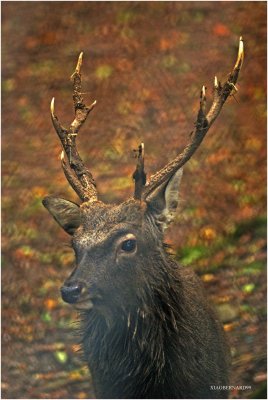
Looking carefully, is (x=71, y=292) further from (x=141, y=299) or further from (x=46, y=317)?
(x=46, y=317)

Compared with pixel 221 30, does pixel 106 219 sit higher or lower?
lower

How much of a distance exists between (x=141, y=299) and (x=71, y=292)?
65cm

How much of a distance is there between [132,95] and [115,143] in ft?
3.63

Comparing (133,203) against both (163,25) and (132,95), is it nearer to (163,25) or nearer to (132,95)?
(132,95)

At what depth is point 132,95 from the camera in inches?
517

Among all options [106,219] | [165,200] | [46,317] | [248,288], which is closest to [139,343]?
[106,219]

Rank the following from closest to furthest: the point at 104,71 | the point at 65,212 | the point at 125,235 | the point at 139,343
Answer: the point at 125,235 < the point at 139,343 < the point at 65,212 < the point at 104,71

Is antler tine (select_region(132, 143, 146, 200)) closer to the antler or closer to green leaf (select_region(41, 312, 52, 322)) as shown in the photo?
the antler

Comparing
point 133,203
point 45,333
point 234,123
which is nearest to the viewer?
point 133,203

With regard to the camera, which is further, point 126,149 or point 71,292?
point 126,149

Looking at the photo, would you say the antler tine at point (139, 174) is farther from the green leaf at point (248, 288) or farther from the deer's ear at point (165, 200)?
the green leaf at point (248, 288)

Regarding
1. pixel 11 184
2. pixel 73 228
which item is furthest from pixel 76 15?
pixel 73 228

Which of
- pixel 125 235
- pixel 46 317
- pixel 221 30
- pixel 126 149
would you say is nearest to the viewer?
pixel 125 235

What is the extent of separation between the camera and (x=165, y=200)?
20.9 ft
